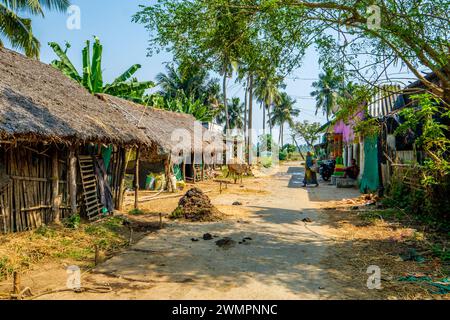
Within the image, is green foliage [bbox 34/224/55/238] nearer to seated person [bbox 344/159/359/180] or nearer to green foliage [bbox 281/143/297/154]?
seated person [bbox 344/159/359/180]

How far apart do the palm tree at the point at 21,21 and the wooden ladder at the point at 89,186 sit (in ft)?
22.0

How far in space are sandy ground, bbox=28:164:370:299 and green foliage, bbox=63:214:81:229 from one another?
189 centimetres

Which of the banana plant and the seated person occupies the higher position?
the banana plant

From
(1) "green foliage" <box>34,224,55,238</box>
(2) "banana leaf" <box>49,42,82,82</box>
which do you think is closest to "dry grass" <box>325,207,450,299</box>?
(1) "green foliage" <box>34,224,55,238</box>

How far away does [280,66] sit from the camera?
24.4 feet

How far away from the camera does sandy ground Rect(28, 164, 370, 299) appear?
477 cm

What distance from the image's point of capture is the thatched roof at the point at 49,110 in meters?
6.96

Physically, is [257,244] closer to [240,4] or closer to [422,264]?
[422,264]

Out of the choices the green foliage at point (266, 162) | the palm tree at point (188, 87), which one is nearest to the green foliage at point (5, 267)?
the palm tree at point (188, 87)

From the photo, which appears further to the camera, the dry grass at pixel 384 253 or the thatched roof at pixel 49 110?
the thatched roof at pixel 49 110

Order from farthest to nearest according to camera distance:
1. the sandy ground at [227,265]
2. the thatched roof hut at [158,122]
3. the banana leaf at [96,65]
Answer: the banana leaf at [96,65] → the thatched roof hut at [158,122] → the sandy ground at [227,265]

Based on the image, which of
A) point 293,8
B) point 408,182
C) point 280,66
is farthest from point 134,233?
point 408,182

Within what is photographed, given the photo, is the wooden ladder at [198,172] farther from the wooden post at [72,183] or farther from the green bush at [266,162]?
the green bush at [266,162]

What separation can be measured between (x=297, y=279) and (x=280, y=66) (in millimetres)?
4189
